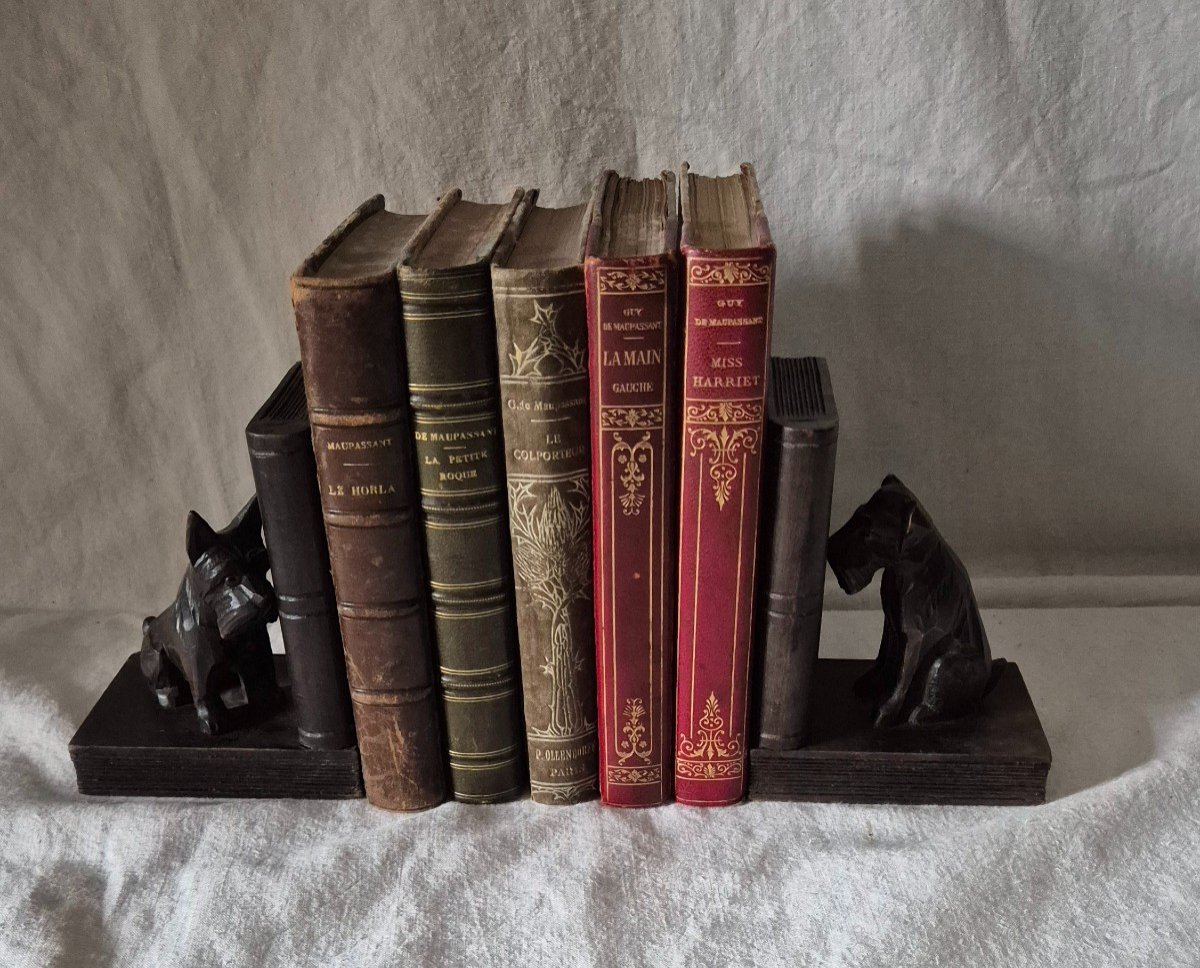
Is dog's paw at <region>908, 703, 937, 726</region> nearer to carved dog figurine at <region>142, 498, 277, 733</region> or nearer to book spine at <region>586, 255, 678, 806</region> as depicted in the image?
book spine at <region>586, 255, 678, 806</region>

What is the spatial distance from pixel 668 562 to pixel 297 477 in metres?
0.31

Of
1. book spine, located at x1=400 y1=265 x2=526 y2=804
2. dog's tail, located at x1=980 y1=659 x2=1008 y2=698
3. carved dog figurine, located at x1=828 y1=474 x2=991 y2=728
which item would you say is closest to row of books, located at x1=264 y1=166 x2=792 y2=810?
book spine, located at x1=400 y1=265 x2=526 y2=804

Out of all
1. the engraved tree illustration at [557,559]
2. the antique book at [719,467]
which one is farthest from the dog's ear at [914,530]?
the engraved tree illustration at [557,559]

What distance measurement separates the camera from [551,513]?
1.03 m

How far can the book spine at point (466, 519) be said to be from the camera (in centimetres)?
95

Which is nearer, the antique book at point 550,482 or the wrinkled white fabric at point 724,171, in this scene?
the antique book at point 550,482

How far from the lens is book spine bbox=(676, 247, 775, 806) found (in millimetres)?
935

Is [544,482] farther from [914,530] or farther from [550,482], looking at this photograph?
[914,530]

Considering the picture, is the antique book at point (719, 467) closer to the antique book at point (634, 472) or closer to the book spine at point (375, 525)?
the antique book at point (634, 472)

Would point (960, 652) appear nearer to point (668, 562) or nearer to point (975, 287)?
point (668, 562)

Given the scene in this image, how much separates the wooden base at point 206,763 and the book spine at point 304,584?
25mm

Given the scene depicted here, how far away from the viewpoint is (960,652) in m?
1.13

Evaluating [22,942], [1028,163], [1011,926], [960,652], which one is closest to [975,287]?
[1028,163]

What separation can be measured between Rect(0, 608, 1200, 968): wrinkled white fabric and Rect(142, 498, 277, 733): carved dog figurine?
4.0 inches
